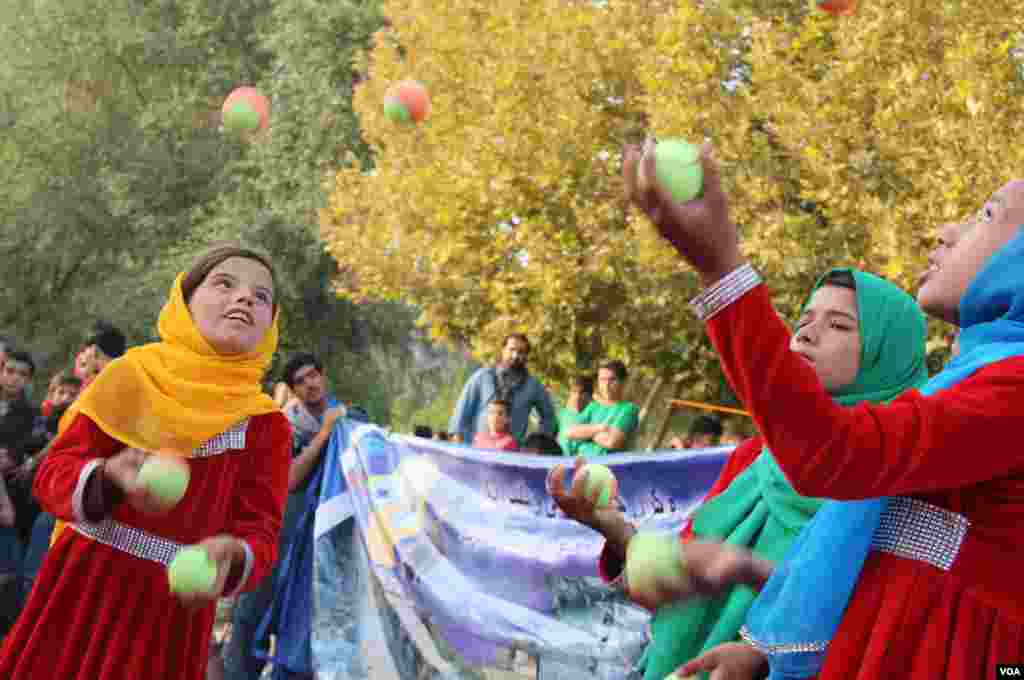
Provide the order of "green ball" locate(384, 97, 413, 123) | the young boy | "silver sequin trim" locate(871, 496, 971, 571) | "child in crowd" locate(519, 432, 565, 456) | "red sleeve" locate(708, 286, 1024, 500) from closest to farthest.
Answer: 1. "red sleeve" locate(708, 286, 1024, 500)
2. "silver sequin trim" locate(871, 496, 971, 571)
3. "child in crowd" locate(519, 432, 565, 456)
4. the young boy
5. "green ball" locate(384, 97, 413, 123)

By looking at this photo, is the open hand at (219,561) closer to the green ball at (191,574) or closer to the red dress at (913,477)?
the green ball at (191,574)

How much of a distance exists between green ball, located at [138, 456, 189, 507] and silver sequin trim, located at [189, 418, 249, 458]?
0.63 m

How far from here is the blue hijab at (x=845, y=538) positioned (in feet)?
7.79

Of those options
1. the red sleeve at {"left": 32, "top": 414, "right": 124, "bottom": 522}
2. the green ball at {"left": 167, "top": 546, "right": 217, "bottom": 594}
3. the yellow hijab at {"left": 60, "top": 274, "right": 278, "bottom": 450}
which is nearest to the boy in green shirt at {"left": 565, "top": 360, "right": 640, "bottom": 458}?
the yellow hijab at {"left": 60, "top": 274, "right": 278, "bottom": 450}

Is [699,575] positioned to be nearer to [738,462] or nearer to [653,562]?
[653,562]

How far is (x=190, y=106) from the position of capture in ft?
91.1

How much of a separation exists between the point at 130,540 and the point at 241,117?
477cm

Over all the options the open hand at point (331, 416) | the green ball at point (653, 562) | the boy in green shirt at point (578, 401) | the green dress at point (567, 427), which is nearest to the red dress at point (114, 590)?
the green ball at point (653, 562)

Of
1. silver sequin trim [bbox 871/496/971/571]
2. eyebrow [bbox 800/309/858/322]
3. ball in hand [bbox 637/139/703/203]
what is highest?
ball in hand [bbox 637/139/703/203]

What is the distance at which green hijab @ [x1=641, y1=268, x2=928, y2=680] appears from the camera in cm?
297

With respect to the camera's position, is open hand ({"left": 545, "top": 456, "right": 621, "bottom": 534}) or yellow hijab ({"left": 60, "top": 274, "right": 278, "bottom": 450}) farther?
yellow hijab ({"left": 60, "top": 274, "right": 278, "bottom": 450})

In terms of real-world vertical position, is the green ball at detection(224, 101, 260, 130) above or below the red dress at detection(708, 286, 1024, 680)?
above

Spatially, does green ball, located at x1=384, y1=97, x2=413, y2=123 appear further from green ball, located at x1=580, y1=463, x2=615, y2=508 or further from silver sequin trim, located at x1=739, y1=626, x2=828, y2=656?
silver sequin trim, located at x1=739, y1=626, x2=828, y2=656

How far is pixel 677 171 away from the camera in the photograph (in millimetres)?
2109
